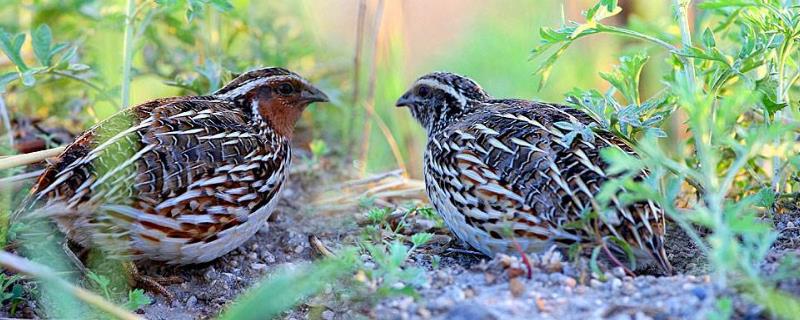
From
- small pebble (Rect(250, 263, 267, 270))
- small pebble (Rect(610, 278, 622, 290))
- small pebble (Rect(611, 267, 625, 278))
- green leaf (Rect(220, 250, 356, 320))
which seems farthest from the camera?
small pebble (Rect(250, 263, 267, 270))

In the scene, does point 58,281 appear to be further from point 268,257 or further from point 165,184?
point 268,257

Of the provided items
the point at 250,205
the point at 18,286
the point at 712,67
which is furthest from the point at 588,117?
the point at 18,286

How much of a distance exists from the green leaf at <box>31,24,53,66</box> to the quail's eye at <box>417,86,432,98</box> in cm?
201

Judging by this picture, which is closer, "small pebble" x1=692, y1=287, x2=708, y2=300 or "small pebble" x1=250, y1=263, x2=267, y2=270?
"small pebble" x1=692, y1=287, x2=708, y2=300

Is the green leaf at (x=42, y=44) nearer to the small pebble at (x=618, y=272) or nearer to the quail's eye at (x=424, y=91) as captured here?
the quail's eye at (x=424, y=91)

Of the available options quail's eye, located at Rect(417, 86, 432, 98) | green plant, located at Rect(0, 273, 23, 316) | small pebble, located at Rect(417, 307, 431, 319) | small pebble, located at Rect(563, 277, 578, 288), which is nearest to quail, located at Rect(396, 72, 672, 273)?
small pebble, located at Rect(563, 277, 578, 288)

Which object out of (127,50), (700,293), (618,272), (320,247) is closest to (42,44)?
(127,50)

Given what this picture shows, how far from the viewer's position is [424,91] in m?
5.22

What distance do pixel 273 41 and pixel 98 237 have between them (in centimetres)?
310

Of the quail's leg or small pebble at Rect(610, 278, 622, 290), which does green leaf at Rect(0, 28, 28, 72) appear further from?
small pebble at Rect(610, 278, 622, 290)

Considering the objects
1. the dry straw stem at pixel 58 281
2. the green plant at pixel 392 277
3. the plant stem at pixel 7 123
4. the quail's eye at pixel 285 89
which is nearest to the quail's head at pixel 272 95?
the quail's eye at pixel 285 89

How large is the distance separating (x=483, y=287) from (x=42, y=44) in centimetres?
268

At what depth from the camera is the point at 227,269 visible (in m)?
4.57

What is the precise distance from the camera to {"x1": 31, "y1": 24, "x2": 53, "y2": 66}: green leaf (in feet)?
15.0
